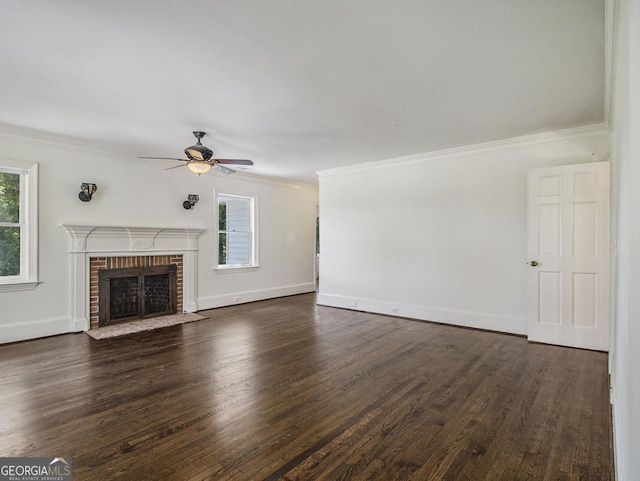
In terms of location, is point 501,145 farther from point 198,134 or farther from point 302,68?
point 198,134

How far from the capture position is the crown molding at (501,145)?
410 cm

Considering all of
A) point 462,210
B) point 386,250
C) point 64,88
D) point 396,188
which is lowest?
point 386,250

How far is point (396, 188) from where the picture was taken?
576 cm

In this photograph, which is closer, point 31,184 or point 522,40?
point 522,40

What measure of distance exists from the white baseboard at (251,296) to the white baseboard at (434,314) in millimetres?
1263

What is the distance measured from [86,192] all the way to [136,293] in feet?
5.47

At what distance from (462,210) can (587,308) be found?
1904 millimetres

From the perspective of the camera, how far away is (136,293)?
5.46m

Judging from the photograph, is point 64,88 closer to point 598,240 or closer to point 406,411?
point 406,411

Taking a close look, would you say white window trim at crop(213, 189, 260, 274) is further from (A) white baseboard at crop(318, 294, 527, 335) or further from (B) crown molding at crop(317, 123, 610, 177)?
(B) crown molding at crop(317, 123, 610, 177)

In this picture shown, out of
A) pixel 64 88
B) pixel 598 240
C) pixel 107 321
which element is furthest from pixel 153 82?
pixel 598 240

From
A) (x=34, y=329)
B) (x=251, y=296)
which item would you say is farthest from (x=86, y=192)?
(x=251, y=296)

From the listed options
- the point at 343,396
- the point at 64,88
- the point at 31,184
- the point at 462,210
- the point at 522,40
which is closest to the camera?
the point at 522,40

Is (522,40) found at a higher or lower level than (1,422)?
higher
